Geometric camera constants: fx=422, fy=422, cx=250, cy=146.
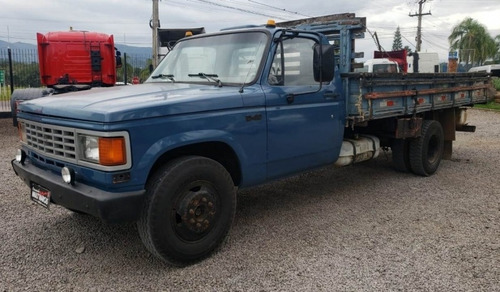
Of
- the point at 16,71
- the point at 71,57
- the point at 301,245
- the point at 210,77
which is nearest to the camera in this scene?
the point at 301,245

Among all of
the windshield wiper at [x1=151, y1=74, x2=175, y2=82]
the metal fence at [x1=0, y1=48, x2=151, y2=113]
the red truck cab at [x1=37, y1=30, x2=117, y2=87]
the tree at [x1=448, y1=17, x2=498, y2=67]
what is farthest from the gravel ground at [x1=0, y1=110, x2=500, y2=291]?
the tree at [x1=448, y1=17, x2=498, y2=67]

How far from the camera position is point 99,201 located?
297 cm

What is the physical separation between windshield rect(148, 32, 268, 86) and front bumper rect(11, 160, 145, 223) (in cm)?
148

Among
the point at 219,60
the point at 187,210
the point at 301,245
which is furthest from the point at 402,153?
the point at 187,210

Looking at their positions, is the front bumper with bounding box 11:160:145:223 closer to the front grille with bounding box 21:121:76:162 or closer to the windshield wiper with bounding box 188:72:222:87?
the front grille with bounding box 21:121:76:162

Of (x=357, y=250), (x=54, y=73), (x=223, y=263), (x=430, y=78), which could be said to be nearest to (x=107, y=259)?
(x=223, y=263)

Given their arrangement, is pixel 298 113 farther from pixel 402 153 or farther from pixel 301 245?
pixel 402 153

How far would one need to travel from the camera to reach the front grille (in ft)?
10.7

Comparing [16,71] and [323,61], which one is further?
[16,71]

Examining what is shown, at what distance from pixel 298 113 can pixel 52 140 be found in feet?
7.56

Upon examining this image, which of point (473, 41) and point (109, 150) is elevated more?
point (473, 41)

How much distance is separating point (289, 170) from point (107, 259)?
1945mm

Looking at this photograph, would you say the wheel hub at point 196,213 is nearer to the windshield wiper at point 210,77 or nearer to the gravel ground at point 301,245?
the gravel ground at point 301,245

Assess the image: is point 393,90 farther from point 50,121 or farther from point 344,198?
point 50,121
